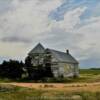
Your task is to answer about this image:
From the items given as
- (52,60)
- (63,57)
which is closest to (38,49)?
(52,60)

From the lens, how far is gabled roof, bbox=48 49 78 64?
94919mm

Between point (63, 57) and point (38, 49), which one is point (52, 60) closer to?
point (38, 49)

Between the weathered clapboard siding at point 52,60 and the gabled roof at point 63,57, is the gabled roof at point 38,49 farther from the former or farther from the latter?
the gabled roof at point 63,57

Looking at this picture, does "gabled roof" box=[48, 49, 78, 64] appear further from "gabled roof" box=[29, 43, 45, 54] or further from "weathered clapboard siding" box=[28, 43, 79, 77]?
"gabled roof" box=[29, 43, 45, 54]

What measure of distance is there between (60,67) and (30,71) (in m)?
7.33

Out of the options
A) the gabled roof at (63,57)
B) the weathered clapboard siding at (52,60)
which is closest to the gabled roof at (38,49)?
the weathered clapboard siding at (52,60)

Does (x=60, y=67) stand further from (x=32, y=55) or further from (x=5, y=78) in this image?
(x=5, y=78)

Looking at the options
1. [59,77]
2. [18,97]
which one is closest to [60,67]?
[59,77]

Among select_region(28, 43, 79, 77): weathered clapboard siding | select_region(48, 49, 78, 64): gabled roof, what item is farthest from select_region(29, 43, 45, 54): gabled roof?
select_region(48, 49, 78, 64): gabled roof

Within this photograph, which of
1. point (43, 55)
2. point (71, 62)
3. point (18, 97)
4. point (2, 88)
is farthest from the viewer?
point (71, 62)

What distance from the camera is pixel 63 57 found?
329 feet

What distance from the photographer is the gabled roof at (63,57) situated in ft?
311

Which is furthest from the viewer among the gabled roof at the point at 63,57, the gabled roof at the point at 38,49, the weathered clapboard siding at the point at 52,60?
the gabled roof at the point at 38,49

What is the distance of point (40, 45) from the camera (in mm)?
97312
